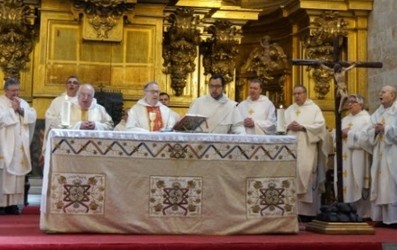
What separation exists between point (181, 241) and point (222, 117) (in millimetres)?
2492

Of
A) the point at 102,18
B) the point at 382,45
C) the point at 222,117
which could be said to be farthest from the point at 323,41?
the point at 222,117

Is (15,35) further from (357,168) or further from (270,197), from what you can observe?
(270,197)

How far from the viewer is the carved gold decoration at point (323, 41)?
41.5 ft

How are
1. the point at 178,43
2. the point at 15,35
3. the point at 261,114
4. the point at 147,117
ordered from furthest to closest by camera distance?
1. the point at 178,43
2. the point at 15,35
3. the point at 261,114
4. the point at 147,117

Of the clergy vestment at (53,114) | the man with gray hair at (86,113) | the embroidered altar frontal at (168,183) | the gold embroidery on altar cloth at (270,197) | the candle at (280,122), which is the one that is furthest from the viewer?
the clergy vestment at (53,114)

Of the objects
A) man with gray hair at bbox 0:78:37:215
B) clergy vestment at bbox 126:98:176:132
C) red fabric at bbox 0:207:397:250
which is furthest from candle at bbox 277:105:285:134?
man with gray hair at bbox 0:78:37:215

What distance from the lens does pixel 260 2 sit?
14664 mm

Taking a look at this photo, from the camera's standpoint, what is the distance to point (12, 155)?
8.66 m

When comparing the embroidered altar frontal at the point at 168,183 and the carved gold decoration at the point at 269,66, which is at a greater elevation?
the carved gold decoration at the point at 269,66

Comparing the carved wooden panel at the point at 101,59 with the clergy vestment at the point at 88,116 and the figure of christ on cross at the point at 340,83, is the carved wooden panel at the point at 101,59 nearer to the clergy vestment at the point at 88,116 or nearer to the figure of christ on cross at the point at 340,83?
the clergy vestment at the point at 88,116

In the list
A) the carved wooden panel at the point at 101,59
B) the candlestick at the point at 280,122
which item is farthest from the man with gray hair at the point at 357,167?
the carved wooden panel at the point at 101,59

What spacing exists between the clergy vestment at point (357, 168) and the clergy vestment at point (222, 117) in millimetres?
1994

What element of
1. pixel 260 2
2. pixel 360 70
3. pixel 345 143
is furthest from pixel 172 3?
pixel 345 143

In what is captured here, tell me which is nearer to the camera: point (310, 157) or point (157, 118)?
point (157, 118)
